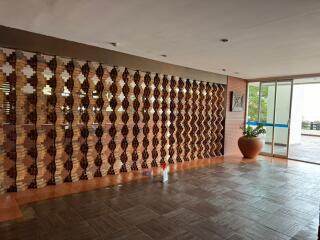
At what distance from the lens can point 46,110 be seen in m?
3.97

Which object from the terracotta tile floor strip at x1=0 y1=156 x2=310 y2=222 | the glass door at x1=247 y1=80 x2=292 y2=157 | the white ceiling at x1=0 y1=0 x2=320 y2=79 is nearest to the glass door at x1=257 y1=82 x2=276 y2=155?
the glass door at x1=247 y1=80 x2=292 y2=157

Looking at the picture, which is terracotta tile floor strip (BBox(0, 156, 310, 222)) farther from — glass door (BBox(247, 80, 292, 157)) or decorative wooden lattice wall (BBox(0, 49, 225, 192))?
glass door (BBox(247, 80, 292, 157))

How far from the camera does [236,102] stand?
7.56m

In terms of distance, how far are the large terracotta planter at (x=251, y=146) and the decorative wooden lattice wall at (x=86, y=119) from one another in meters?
1.06

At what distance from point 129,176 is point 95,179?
2.20 ft

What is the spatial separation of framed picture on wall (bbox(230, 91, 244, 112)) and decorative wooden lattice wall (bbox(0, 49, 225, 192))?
3.05 ft

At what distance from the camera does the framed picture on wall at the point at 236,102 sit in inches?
293

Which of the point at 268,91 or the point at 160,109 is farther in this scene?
the point at 268,91

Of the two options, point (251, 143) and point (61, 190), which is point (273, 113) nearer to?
point (251, 143)

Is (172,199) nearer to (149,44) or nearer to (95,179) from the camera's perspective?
(95,179)

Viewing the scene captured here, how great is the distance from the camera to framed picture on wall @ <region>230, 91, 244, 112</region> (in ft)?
24.4

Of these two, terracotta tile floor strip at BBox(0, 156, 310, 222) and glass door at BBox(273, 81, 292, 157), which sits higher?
glass door at BBox(273, 81, 292, 157)

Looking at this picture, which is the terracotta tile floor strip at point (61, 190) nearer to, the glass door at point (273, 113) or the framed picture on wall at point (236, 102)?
the framed picture on wall at point (236, 102)

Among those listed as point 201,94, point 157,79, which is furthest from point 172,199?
point 201,94
